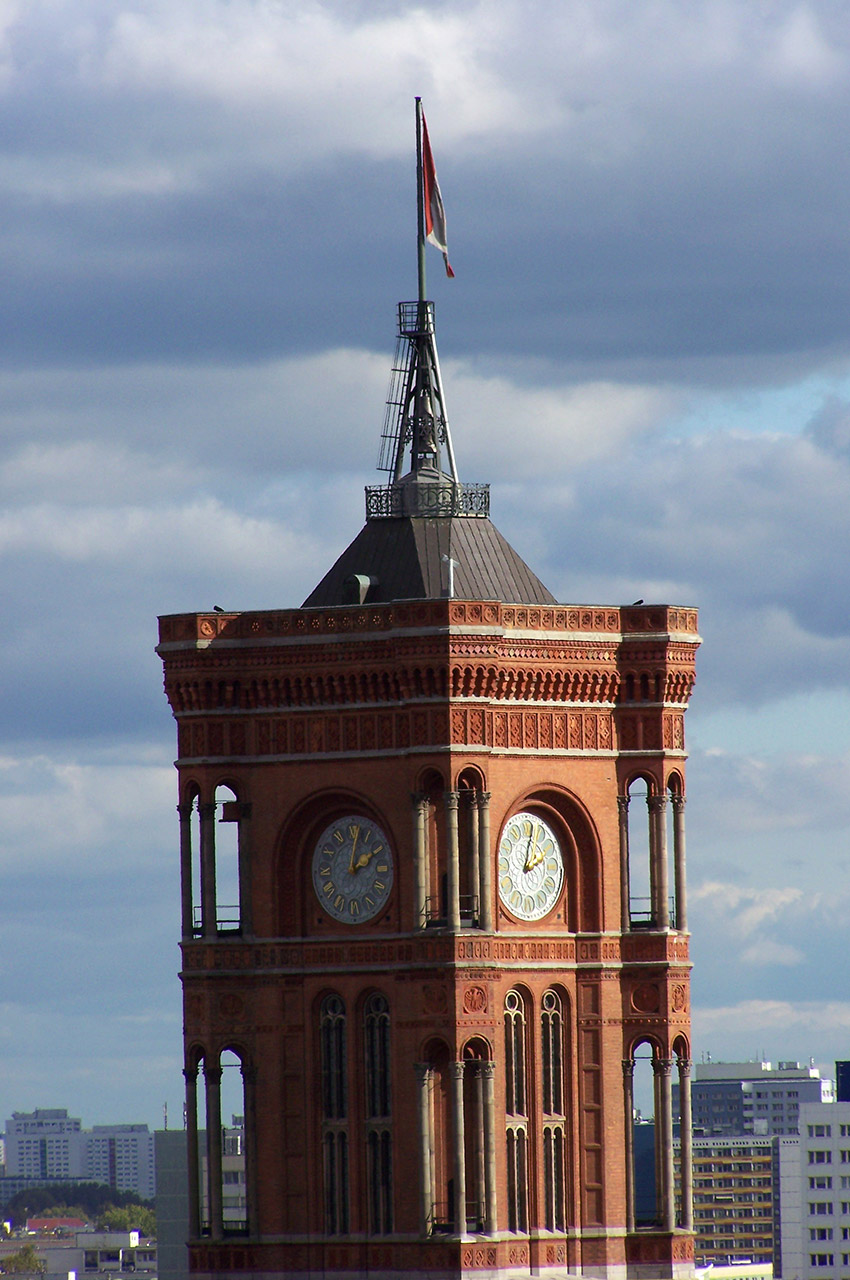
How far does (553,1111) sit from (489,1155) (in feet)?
13.9

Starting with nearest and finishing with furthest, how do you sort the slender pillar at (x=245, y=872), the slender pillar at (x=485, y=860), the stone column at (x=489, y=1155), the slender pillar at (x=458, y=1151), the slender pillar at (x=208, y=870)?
1. the slender pillar at (x=458, y=1151)
2. the stone column at (x=489, y=1155)
3. the slender pillar at (x=485, y=860)
4. the slender pillar at (x=208, y=870)
5. the slender pillar at (x=245, y=872)

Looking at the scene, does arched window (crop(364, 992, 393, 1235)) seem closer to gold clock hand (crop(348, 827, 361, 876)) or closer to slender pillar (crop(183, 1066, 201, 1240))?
gold clock hand (crop(348, 827, 361, 876))

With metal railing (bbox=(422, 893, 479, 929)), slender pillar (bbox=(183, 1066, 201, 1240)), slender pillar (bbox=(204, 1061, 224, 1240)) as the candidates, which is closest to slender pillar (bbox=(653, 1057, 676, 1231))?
metal railing (bbox=(422, 893, 479, 929))

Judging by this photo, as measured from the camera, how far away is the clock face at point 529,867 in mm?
101000

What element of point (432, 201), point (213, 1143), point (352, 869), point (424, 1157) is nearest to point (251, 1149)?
point (213, 1143)

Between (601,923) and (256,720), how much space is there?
1069 cm

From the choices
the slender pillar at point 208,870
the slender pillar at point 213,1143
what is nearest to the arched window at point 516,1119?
the slender pillar at point 213,1143

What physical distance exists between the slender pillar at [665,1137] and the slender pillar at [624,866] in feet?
12.6

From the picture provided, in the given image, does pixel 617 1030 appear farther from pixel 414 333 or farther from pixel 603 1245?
pixel 414 333

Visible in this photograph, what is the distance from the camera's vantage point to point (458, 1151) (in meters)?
96.6

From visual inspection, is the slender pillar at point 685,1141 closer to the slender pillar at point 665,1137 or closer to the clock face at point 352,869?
the slender pillar at point 665,1137

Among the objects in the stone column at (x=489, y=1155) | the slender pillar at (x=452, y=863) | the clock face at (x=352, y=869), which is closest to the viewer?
the stone column at (x=489, y=1155)

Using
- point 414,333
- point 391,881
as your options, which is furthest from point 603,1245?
point 414,333

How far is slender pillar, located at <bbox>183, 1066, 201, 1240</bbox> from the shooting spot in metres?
102
